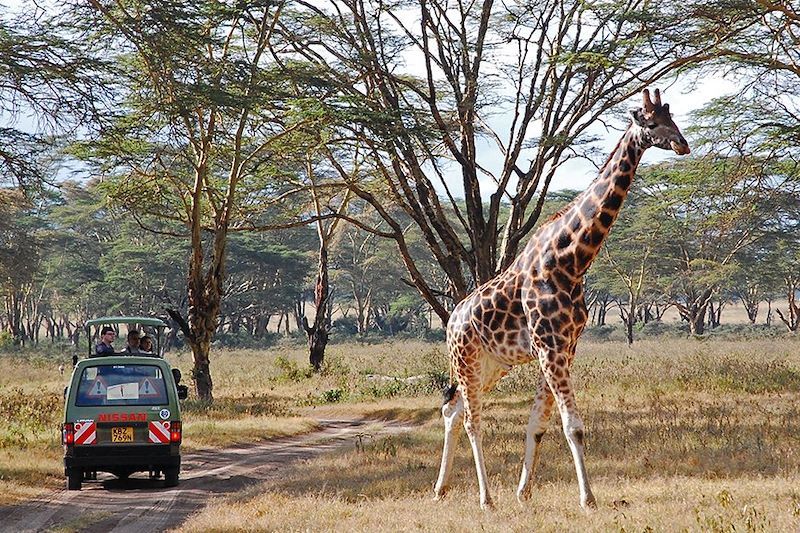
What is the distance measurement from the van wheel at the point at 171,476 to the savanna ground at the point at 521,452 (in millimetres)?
1404

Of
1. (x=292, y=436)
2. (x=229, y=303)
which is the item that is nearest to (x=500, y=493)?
(x=292, y=436)

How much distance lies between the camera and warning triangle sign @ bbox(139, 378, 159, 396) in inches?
475

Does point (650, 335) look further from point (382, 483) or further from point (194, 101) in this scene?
point (382, 483)

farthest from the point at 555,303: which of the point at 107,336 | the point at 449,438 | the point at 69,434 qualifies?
the point at 107,336

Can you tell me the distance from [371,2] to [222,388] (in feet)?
35.8

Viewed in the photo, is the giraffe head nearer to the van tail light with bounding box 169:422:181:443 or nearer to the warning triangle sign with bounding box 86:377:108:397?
the van tail light with bounding box 169:422:181:443

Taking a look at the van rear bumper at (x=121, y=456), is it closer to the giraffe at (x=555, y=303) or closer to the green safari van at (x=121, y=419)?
the green safari van at (x=121, y=419)

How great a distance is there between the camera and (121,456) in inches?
461

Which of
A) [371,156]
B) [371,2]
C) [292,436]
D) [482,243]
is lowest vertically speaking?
[292,436]

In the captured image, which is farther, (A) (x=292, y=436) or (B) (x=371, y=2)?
(B) (x=371, y=2)

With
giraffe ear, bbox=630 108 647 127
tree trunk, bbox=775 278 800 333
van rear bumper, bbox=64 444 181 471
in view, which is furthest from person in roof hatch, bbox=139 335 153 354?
tree trunk, bbox=775 278 800 333

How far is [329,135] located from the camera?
67.6 ft

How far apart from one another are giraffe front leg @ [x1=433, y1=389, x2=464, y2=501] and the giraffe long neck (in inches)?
69.2

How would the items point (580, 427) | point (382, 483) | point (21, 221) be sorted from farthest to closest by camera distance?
1. point (21, 221)
2. point (382, 483)
3. point (580, 427)
